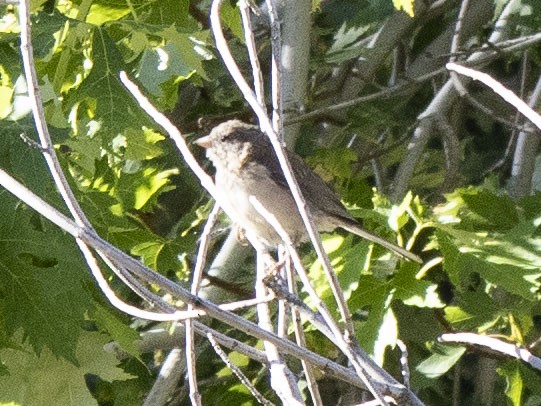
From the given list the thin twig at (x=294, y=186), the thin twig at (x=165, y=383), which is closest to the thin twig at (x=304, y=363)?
the thin twig at (x=294, y=186)

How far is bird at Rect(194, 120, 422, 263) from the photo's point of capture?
4.32m

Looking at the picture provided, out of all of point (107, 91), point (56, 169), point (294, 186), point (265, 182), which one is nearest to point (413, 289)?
point (265, 182)

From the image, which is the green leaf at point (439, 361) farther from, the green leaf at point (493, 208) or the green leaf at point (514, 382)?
the green leaf at point (493, 208)

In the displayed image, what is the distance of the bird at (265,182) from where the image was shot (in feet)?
14.2

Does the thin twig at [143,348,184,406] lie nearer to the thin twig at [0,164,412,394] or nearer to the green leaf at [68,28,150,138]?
the green leaf at [68,28,150,138]

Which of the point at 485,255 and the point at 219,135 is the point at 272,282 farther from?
the point at 219,135

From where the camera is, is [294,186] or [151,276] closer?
[151,276]

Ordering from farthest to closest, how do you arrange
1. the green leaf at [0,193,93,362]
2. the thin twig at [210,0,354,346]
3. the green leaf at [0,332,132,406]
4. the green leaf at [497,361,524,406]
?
the green leaf at [497,361,524,406] < the green leaf at [0,332,132,406] < the green leaf at [0,193,93,362] < the thin twig at [210,0,354,346]

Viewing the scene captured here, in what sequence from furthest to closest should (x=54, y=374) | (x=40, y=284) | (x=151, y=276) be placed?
(x=54, y=374) < (x=40, y=284) < (x=151, y=276)

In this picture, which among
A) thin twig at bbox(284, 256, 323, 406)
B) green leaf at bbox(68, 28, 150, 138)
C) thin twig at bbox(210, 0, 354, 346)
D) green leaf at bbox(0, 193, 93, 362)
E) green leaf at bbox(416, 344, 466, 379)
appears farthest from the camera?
green leaf at bbox(416, 344, 466, 379)

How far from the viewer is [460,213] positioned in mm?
4301

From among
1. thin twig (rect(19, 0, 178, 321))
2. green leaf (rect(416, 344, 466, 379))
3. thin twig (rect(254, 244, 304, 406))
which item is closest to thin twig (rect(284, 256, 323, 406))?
thin twig (rect(254, 244, 304, 406))

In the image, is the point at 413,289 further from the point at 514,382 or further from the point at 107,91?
the point at 107,91

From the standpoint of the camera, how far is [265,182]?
4.40 m
